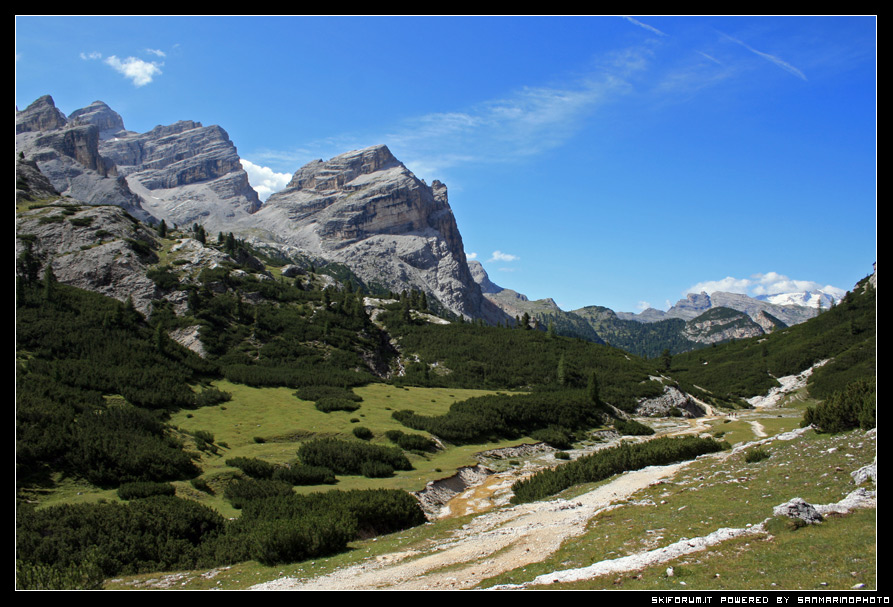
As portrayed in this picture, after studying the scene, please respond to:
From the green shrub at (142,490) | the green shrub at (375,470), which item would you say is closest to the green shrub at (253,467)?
the green shrub at (142,490)

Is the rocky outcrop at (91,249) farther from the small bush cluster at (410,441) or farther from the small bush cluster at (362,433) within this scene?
the small bush cluster at (410,441)

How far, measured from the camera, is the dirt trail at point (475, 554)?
1235 cm

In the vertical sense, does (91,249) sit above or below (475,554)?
above

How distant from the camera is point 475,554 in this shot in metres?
Result: 14.5

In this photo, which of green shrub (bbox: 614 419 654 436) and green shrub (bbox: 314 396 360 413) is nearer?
green shrub (bbox: 314 396 360 413)

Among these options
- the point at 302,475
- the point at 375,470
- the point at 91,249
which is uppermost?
the point at 91,249

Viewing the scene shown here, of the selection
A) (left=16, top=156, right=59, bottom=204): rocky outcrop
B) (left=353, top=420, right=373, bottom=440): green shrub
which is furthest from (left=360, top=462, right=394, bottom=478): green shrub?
(left=16, top=156, right=59, bottom=204): rocky outcrop

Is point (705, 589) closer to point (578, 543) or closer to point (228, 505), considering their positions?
point (578, 543)

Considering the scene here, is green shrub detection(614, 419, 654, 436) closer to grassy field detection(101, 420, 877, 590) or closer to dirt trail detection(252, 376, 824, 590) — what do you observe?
grassy field detection(101, 420, 877, 590)

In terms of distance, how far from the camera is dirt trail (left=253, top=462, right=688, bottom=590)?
1235 cm

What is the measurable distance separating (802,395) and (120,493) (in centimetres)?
10867

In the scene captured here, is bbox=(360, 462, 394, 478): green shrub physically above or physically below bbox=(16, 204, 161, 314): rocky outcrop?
below

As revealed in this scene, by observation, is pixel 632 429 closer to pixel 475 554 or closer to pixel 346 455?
pixel 346 455

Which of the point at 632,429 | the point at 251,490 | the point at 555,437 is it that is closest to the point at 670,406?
the point at 632,429
